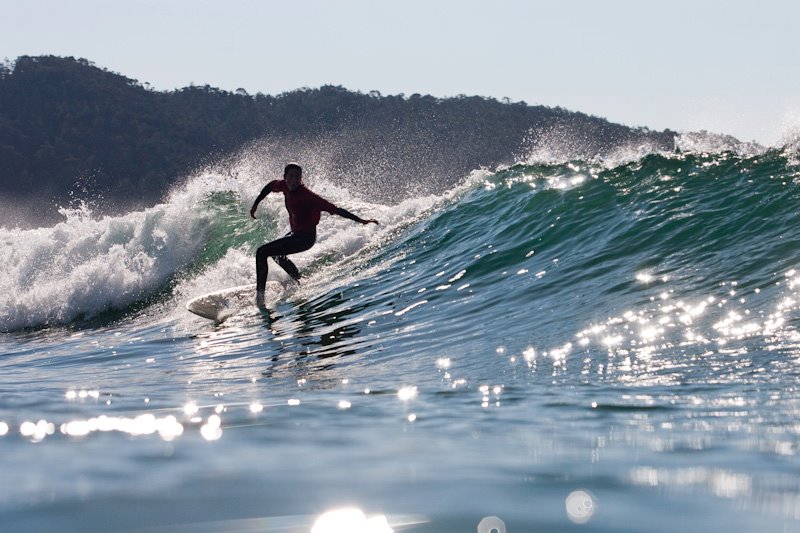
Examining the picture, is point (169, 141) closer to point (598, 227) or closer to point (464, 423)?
point (598, 227)

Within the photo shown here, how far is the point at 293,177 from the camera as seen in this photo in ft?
35.1

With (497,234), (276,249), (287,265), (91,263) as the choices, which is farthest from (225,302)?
(91,263)

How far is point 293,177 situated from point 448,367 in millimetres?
5347

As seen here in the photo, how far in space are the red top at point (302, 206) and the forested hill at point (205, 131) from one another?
6459 centimetres

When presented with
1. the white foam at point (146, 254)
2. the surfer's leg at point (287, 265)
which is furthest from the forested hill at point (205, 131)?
the surfer's leg at point (287, 265)

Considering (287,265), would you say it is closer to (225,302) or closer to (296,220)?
(296,220)

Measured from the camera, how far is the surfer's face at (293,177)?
1068cm

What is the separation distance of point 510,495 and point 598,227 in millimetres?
8699

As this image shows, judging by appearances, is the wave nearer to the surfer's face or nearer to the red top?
the red top

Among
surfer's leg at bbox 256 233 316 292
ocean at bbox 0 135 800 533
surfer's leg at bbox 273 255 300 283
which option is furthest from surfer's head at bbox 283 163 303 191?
ocean at bbox 0 135 800 533

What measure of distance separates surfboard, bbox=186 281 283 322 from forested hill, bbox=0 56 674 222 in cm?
6454

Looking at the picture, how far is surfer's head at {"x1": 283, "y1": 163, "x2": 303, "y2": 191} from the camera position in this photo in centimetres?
1069

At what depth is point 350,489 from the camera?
8.86ft

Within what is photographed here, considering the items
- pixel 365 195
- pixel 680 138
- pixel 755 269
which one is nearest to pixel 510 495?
pixel 755 269
